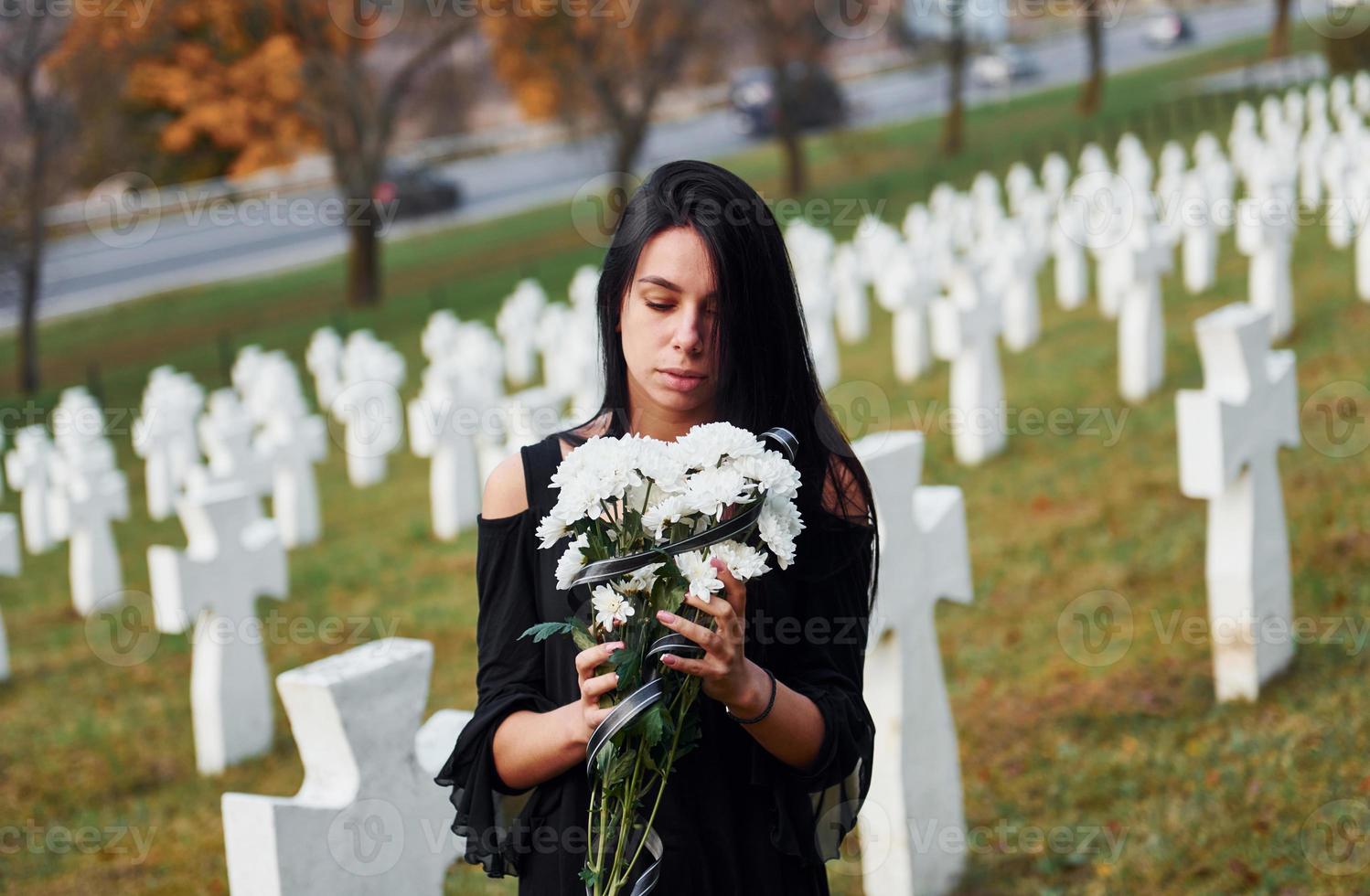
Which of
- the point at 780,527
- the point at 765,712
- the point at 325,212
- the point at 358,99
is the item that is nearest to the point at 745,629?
the point at 765,712

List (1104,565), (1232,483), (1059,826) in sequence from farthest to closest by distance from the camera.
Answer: (1104,565) → (1232,483) → (1059,826)

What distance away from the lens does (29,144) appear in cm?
2100

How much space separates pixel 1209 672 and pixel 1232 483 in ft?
2.48

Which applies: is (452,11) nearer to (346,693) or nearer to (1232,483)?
(1232,483)

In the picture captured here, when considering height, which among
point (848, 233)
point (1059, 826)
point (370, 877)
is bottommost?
point (1059, 826)

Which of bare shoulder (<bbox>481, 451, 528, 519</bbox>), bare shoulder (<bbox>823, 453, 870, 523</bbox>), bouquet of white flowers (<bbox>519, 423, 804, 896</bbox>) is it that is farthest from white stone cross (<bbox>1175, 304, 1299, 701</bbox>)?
bouquet of white flowers (<bbox>519, 423, 804, 896</bbox>)

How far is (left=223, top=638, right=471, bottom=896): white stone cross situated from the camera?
9.69 ft

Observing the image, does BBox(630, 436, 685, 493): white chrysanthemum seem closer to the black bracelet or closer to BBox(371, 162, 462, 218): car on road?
the black bracelet

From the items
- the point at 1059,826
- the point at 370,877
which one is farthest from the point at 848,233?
the point at 370,877

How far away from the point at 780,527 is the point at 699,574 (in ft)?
0.54

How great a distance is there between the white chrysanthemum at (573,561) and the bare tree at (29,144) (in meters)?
19.1

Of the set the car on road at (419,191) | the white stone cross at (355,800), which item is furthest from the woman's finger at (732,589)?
the car on road at (419,191)

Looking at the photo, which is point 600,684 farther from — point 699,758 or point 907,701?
point 907,701

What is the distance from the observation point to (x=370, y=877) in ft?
10.2
